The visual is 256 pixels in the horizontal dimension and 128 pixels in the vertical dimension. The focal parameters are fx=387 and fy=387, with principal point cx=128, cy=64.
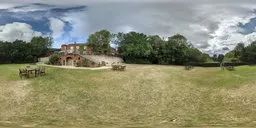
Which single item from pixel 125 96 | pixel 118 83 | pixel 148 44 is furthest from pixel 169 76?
pixel 148 44

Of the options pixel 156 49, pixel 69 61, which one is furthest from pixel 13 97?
pixel 156 49

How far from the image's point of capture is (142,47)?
125062 millimetres

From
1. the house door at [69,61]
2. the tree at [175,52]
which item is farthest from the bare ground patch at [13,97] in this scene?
the tree at [175,52]

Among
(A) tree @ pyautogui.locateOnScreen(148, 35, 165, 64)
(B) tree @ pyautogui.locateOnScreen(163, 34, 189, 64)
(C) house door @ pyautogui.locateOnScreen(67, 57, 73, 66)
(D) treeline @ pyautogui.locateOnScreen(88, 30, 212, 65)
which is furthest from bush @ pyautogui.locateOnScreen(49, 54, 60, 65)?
(B) tree @ pyautogui.locateOnScreen(163, 34, 189, 64)

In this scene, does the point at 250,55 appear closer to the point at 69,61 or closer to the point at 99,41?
the point at 99,41

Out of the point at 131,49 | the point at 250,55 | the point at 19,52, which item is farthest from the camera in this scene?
the point at 131,49

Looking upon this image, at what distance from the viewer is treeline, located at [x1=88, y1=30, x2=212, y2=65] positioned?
4911 inches

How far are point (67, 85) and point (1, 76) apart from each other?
15.3 m

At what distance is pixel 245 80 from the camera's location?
59.6m

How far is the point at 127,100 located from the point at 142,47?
75.8 metres

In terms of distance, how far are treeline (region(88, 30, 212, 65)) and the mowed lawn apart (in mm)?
55719

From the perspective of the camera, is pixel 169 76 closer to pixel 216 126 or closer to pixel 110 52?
pixel 216 126

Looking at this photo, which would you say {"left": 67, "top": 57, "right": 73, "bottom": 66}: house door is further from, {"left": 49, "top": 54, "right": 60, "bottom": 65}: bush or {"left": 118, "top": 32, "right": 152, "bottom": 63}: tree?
{"left": 118, "top": 32, "right": 152, "bottom": 63}: tree

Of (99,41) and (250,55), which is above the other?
(99,41)
